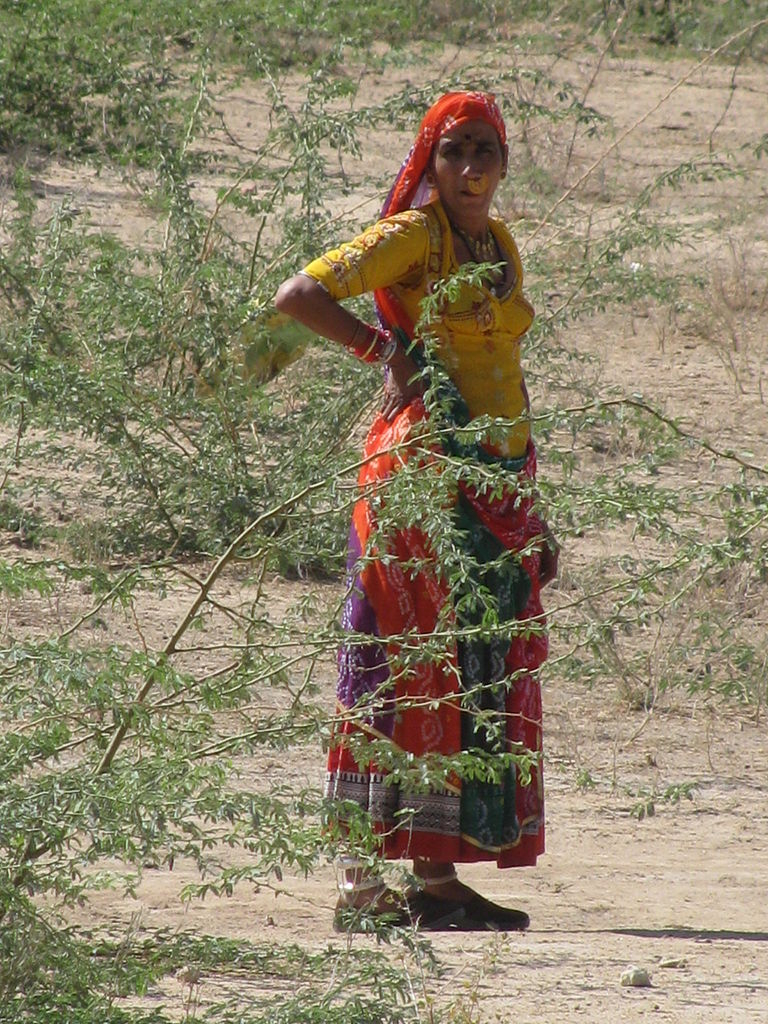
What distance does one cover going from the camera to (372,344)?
3.78 m

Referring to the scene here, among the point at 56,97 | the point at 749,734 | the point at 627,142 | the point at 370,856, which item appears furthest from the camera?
the point at 627,142

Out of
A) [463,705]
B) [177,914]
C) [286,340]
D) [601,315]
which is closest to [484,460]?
[463,705]

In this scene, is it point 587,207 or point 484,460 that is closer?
point 484,460

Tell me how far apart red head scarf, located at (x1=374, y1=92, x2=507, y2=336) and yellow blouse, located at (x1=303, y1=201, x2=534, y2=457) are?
0.09ft

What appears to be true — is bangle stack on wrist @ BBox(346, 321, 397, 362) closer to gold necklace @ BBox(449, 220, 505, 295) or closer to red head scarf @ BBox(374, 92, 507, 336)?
red head scarf @ BBox(374, 92, 507, 336)

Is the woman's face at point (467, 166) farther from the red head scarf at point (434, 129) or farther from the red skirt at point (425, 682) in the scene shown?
the red skirt at point (425, 682)

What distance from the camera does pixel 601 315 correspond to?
9461 millimetres

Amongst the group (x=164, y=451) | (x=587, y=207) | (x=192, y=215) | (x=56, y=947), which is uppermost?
(x=587, y=207)

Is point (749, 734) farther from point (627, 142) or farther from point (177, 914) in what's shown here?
point (627, 142)

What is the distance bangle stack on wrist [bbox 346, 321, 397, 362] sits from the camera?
148 inches

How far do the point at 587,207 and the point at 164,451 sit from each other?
5.37 meters

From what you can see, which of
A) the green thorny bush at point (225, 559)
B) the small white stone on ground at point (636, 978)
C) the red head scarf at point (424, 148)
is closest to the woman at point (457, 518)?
the red head scarf at point (424, 148)

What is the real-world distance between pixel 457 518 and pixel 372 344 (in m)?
0.40

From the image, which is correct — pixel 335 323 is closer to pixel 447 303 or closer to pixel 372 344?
pixel 372 344
